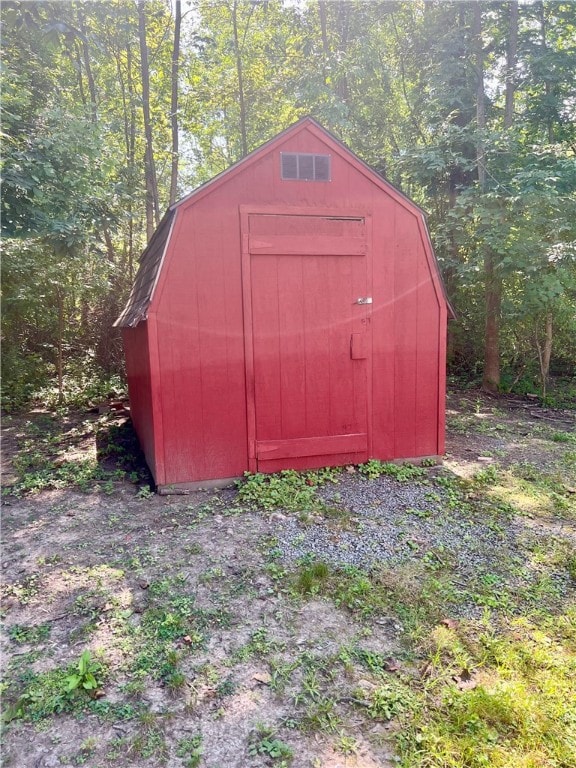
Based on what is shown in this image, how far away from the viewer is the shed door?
4586mm

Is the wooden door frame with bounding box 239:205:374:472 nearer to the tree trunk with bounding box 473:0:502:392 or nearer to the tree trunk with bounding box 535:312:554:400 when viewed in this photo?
the tree trunk with bounding box 473:0:502:392

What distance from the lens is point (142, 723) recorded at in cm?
192

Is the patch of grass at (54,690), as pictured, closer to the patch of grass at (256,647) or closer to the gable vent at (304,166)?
the patch of grass at (256,647)

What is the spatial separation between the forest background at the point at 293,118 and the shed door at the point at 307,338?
2920 mm

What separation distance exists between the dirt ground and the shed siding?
2.17 ft

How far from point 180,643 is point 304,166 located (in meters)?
4.07

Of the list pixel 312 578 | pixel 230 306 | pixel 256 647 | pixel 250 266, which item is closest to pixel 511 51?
pixel 250 266

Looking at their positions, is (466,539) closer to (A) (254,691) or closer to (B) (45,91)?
(A) (254,691)

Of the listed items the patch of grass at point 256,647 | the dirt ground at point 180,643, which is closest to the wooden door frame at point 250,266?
the dirt ground at point 180,643

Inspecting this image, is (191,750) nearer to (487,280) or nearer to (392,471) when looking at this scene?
(392,471)

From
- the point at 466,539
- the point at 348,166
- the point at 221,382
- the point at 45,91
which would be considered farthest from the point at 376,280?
the point at 45,91

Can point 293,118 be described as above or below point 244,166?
above

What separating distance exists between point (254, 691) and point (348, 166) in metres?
4.37

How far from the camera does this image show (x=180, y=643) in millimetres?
2404
